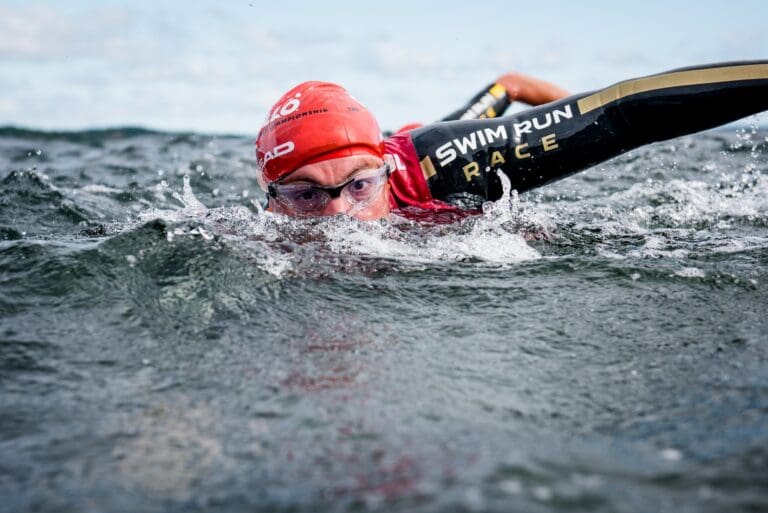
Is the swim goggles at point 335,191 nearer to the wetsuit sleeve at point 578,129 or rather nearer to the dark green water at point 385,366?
the dark green water at point 385,366

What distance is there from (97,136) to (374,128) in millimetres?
11889

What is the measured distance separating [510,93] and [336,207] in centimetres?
293

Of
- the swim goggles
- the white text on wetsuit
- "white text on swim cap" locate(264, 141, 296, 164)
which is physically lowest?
the swim goggles

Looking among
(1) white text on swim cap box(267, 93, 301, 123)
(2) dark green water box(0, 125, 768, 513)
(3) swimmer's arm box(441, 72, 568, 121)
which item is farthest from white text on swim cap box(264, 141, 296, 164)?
(3) swimmer's arm box(441, 72, 568, 121)

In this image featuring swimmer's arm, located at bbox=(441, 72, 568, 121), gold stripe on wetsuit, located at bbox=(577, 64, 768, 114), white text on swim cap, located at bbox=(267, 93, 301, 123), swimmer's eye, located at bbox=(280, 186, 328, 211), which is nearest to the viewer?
gold stripe on wetsuit, located at bbox=(577, 64, 768, 114)

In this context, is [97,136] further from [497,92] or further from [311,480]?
[311,480]

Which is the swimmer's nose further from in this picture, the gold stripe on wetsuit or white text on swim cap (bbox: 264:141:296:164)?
the gold stripe on wetsuit

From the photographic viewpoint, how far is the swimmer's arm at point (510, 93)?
260 inches

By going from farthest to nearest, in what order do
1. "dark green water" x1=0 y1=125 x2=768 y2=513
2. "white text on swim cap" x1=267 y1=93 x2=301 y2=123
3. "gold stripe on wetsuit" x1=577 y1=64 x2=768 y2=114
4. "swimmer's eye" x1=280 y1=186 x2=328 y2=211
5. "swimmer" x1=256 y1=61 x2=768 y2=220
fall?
"white text on swim cap" x1=267 y1=93 x2=301 y2=123 → "swimmer's eye" x1=280 y1=186 x2=328 y2=211 → "swimmer" x1=256 y1=61 x2=768 y2=220 → "gold stripe on wetsuit" x1=577 y1=64 x2=768 y2=114 → "dark green water" x1=0 y1=125 x2=768 y2=513

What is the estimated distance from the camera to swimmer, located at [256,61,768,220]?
14.6 ft

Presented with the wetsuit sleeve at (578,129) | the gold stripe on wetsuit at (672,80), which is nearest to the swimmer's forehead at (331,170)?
the wetsuit sleeve at (578,129)

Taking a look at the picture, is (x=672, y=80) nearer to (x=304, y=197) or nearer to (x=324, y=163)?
(x=324, y=163)

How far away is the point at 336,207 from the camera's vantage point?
450 centimetres

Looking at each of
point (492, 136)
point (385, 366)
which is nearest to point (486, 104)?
point (492, 136)
